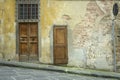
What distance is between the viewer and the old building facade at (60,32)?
13211mm

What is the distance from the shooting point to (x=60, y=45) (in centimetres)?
1328

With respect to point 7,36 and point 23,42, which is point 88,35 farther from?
point 7,36

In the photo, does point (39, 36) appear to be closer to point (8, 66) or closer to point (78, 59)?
point (78, 59)

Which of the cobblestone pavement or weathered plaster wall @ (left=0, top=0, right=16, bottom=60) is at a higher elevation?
weathered plaster wall @ (left=0, top=0, right=16, bottom=60)

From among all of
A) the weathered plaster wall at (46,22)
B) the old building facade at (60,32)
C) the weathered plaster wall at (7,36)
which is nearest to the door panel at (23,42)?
the old building facade at (60,32)

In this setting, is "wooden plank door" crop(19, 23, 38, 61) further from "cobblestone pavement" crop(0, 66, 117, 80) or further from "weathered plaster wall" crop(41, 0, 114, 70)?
"cobblestone pavement" crop(0, 66, 117, 80)

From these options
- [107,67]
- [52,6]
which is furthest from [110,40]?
[52,6]

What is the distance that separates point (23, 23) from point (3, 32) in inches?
40.1

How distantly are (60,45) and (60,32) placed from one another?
1.99ft

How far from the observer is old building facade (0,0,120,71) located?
13.2m

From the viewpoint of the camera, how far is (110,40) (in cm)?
1324

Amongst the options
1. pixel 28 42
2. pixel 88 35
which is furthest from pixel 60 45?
pixel 28 42

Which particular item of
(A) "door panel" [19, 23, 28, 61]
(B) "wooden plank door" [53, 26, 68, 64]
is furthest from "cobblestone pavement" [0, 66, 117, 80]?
(A) "door panel" [19, 23, 28, 61]

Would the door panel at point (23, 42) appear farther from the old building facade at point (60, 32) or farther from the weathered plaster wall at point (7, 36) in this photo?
the weathered plaster wall at point (7, 36)
